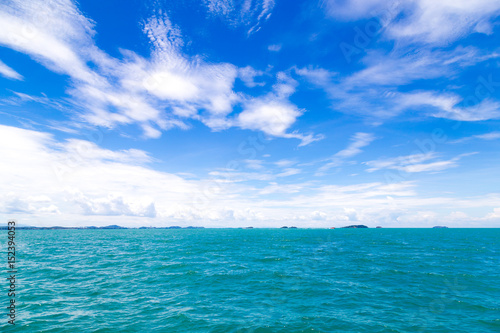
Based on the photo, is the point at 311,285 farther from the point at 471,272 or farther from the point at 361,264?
the point at 471,272

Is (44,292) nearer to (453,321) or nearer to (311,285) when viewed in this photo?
(311,285)

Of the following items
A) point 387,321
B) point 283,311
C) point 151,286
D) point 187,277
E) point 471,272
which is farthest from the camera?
point 471,272

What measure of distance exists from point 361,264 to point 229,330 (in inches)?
1419

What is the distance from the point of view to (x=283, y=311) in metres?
22.5

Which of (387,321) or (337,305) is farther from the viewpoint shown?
(337,305)

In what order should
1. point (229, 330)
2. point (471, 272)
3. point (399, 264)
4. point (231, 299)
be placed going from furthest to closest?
point (399, 264)
point (471, 272)
point (231, 299)
point (229, 330)

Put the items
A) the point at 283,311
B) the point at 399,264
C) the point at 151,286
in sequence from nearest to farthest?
the point at 283,311 → the point at 151,286 → the point at 399,264

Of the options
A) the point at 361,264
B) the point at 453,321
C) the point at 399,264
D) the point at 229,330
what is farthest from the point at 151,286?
the point at 399,264

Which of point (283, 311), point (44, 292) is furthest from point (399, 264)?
point (44, 292)

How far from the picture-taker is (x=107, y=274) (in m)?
35.7

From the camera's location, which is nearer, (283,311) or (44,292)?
(283,311)

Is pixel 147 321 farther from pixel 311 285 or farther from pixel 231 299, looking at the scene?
pixel 311 285

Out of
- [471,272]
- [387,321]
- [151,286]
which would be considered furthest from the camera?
[471,272]

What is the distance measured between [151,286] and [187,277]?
6.08 m
